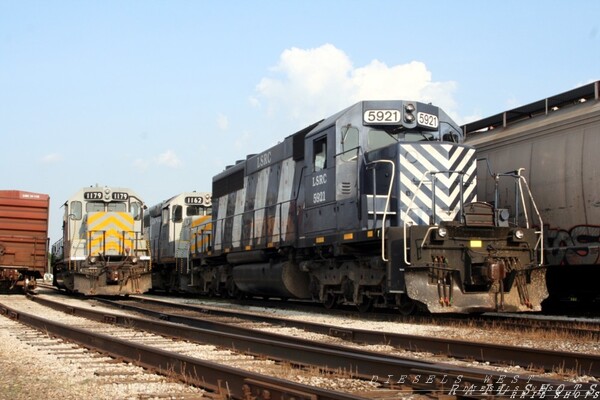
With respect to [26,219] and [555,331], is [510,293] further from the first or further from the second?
[26,219]

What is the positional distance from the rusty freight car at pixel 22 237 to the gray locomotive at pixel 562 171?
15.7 m

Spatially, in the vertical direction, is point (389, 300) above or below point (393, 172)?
below

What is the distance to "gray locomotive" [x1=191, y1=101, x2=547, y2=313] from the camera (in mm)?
10797

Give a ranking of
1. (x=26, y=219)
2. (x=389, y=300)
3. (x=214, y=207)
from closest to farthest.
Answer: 1. (x=389, y=300)
2. (x=214, y=207)
3. (x=26, y=219)

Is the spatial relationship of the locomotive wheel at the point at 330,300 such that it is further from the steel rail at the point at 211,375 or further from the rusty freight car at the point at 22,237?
the rusty freight car at the point at 22,237

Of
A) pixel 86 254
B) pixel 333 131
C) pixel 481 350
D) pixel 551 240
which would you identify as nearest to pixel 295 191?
pixel 333 131

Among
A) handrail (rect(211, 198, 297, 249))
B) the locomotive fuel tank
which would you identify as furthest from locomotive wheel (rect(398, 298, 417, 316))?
handrail (rect(211, 198, 297, 249))

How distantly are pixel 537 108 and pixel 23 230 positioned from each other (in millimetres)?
17424

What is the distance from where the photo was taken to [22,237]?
23.1 meters

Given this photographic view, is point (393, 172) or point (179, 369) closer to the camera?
point (179, 369)

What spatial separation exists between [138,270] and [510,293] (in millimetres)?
13704

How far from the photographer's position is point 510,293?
36.1 ft

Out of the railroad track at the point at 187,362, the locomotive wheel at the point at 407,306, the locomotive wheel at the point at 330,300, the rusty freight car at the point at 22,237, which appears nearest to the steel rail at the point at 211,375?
the railroad track at the point at 187,362

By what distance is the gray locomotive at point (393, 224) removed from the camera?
10.8m
